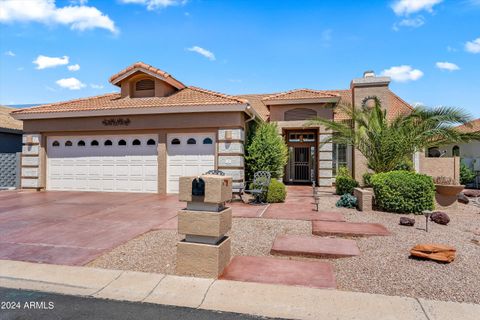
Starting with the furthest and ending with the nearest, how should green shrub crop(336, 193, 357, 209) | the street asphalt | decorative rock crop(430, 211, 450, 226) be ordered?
green shrub crop(336, 193, 357, 209) < decorative rock crop(430, 211, 450, 226) < the street asphalt

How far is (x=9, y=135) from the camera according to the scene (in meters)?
19.9

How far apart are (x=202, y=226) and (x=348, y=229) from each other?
4.06 m

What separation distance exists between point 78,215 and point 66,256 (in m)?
3.99

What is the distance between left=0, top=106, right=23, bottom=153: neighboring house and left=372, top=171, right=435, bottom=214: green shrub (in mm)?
20824

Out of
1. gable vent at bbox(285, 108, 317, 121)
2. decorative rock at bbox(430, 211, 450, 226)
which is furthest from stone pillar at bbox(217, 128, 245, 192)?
decorative rock at bbox(430, 211, 450, 226)

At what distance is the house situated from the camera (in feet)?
44.8

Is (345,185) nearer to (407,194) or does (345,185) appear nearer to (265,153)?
(265,153)

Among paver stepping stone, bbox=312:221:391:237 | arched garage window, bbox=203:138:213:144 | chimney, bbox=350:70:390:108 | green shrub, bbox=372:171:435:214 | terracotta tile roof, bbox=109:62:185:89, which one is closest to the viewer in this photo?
paver stepping stone, bbox=312:221:391:237

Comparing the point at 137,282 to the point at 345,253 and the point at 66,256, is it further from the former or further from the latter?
the point at 345,253

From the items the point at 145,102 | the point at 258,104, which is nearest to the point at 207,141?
the point at 145,102

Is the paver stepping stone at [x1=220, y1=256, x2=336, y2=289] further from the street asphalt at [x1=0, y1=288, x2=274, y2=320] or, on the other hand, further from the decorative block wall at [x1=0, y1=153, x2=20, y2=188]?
the decorative block wall at [x1=0, y1=153, x2=20, y2=188]

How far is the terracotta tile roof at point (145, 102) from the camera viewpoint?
13734 millimetres

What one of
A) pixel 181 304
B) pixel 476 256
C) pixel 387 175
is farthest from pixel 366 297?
pixel 387 175

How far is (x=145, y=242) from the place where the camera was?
261 inches
